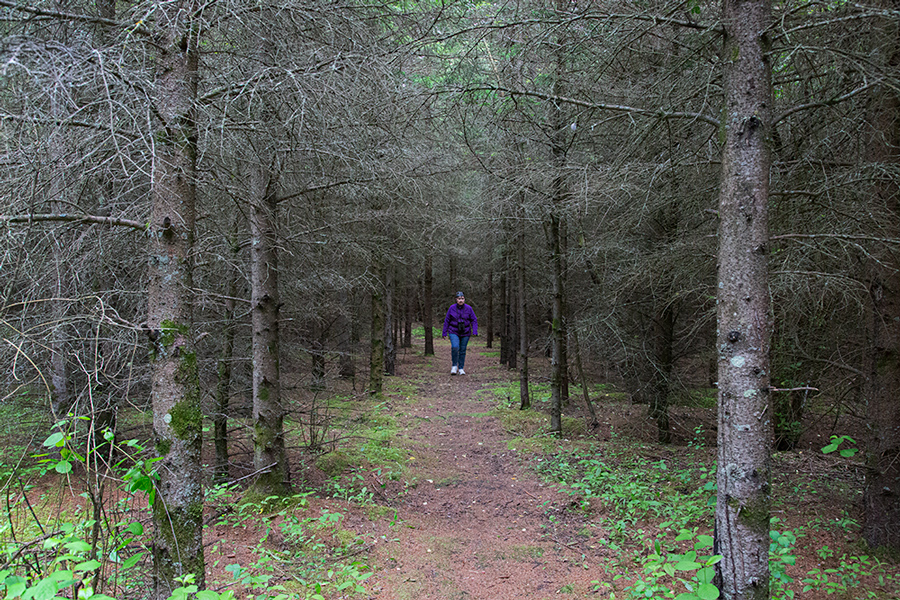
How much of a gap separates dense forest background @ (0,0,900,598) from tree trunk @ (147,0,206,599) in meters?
0.01

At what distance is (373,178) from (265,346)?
6.62 ft

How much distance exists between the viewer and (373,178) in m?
4.52

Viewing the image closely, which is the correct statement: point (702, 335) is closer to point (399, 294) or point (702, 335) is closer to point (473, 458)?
point (473, 458)

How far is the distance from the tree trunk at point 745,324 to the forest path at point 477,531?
1.48 m

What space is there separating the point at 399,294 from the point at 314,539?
1434 centimetres

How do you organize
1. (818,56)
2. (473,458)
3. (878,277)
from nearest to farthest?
(818,56) < (878,277) < (473,458)

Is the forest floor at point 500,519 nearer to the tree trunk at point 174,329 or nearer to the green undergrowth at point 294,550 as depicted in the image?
the green undergrowth at point 294,550

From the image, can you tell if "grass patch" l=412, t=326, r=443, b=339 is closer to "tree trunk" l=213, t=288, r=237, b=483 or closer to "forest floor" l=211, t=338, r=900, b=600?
"forest floor" l=211, t=338, r=900, b=600

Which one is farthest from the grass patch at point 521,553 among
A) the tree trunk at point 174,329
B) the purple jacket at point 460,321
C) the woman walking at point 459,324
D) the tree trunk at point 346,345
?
the purple jacket at point 460,321

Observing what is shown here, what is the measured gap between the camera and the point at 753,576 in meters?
2.66

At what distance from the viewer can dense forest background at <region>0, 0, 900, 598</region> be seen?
2697 millimetres

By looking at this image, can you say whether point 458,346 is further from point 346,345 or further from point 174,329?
point 174,329

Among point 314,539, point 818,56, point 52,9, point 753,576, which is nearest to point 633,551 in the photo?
point 753,576

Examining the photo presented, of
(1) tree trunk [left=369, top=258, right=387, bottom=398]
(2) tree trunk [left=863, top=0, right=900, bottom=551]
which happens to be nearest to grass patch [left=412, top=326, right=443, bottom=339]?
(1) tree trunk [left=369, top=258, right=387, bottom=398]
